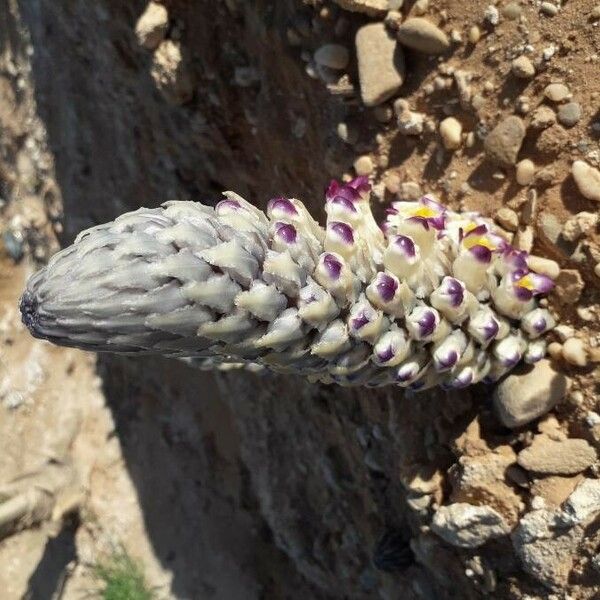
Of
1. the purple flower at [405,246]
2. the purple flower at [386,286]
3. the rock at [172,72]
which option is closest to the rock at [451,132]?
the purple flower at [405,246]

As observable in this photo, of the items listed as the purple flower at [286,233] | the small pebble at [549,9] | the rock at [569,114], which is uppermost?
the small pebble at [549,9]

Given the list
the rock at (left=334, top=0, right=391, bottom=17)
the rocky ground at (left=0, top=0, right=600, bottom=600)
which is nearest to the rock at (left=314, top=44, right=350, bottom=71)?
the rocky ground at (left=0, top=0, right=600, bottom=600)

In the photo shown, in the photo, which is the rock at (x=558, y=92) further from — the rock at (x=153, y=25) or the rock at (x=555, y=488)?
the rock at (x=153, y=25)

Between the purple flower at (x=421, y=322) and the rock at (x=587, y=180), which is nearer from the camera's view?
the purple flower at (x=421, y=322)

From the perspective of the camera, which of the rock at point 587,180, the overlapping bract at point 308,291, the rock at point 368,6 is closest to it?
the overlapping bract at point 308,291

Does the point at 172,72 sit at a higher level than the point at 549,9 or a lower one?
lower

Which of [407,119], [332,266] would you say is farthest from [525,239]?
[332,266]

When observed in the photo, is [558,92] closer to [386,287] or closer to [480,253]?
[480,253]
